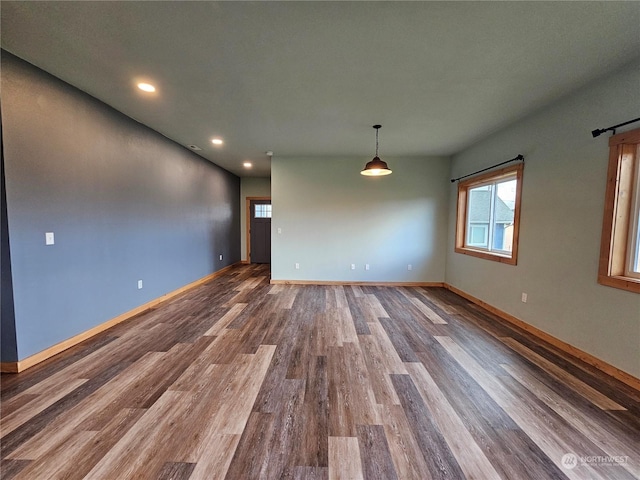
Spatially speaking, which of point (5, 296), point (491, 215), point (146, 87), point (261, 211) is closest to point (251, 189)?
point (261, 211)

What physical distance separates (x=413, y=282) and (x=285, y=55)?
15.4ft

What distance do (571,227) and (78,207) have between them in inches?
Result: 202

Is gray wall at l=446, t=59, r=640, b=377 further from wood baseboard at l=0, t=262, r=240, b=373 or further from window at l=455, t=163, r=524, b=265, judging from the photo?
wood baseboard at l=0, t=262, r=240, b=373

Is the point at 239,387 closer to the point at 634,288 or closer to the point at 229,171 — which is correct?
the point at 634,288

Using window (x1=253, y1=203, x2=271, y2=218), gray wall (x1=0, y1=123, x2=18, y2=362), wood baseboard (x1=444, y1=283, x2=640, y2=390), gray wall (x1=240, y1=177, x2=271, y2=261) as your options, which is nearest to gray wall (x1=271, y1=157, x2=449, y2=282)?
wood baseboard (x1=444, y1=283, x2=640, y2=390)

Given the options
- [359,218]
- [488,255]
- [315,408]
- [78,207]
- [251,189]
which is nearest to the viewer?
[315,408]

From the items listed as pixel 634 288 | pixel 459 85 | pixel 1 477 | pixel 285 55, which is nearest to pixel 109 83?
pixel 285 55

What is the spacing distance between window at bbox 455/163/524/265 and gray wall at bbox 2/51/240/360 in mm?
5135

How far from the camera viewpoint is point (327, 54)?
204 centimetres

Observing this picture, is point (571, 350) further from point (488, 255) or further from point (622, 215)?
point (488, 255)

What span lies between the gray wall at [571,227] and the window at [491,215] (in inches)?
6.7

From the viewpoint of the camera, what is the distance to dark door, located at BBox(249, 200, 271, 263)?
8.05 metres

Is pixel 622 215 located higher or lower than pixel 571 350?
higher

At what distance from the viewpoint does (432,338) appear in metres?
2.89
